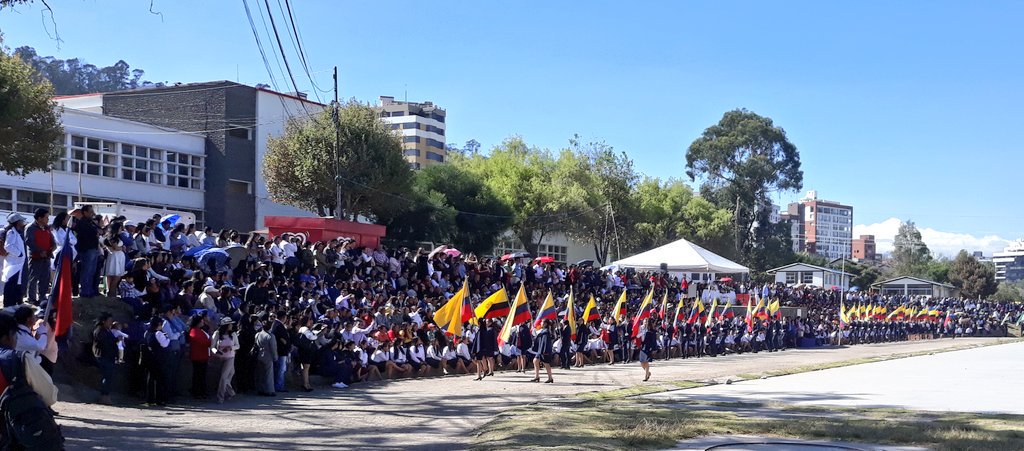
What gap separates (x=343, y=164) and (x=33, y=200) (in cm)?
1266

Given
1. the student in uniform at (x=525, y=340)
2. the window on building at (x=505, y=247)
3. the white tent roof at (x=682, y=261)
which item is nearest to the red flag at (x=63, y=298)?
the student in uniform at (x=525, y=340)

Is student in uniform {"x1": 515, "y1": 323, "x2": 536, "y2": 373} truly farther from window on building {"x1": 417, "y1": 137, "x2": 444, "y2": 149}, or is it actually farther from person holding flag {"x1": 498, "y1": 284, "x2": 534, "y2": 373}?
window on building {"x1": 417, "y1": 137, "x2": 444, "y2": 149}

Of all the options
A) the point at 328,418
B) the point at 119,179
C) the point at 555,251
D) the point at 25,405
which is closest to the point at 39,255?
the point at 328,418

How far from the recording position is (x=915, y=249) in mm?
131500

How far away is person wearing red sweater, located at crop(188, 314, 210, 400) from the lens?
1752 cm

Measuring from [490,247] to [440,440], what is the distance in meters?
43.2

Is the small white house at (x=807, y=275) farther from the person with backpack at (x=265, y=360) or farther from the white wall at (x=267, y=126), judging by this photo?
the person with backpack at (x=265, y=360)

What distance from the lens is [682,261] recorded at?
151 feet

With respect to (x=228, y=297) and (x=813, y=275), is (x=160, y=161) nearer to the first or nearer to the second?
(x=228, y=297)

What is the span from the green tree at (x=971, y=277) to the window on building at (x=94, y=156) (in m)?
89.8

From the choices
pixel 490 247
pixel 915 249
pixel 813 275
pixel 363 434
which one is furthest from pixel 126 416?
pixel 915 249

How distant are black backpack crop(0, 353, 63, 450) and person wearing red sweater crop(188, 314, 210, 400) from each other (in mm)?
10104

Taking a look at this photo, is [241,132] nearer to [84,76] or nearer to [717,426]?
[717,426]

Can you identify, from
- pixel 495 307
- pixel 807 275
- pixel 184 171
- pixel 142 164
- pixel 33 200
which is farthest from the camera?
pixel 807 275
